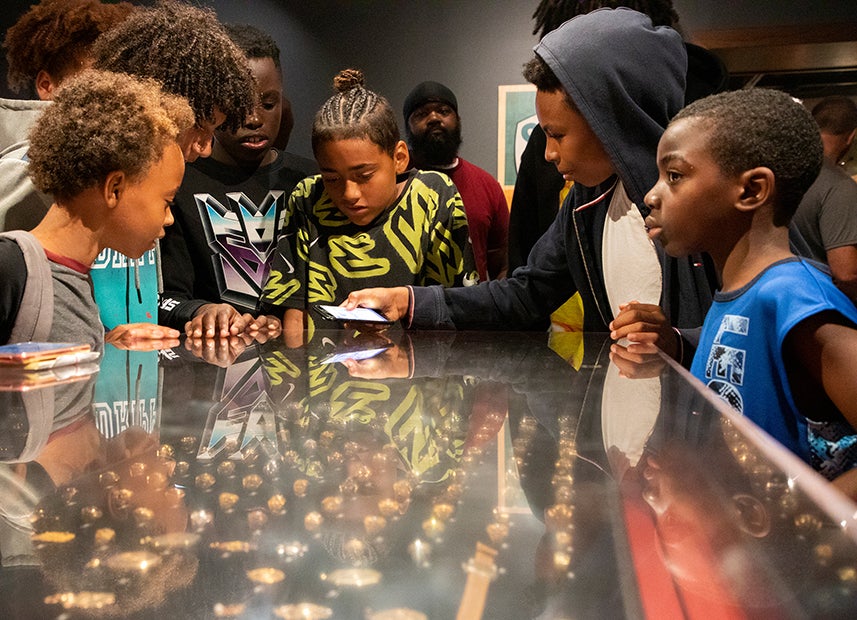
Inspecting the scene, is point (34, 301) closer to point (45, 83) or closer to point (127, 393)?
point (127, 393)

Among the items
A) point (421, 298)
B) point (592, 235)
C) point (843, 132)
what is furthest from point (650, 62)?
point (843, 132)

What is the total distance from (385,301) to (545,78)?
0.46 metres

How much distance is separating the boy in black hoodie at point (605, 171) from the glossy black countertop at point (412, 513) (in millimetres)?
Answer: 700

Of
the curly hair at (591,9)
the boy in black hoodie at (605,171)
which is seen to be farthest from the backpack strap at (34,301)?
the curly hair at (591,9)

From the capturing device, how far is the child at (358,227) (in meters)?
1.55

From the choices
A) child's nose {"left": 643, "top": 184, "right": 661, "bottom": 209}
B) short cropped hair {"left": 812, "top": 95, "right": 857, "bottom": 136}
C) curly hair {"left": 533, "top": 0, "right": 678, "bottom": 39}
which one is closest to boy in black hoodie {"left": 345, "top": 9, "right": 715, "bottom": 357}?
child's nose {"left": 643, "top": 184, "right": 661, "bottom": 209}

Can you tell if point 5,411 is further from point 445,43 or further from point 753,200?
point 445,43

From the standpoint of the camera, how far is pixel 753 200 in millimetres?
966

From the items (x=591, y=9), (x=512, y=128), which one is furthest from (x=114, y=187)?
(x=512, y=128)

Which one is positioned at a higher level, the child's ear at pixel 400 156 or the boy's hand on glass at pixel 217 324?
the child's ear at pixel 400 156

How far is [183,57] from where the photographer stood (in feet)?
4.37

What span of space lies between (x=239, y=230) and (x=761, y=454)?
55.6 inches

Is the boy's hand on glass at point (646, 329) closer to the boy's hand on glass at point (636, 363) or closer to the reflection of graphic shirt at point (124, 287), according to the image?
the boy's hand on glass at point (636, 363)

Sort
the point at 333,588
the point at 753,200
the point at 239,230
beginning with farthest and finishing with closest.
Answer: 1. the point at 239,230
2. the point at 753,200
3. the point at 333,588
